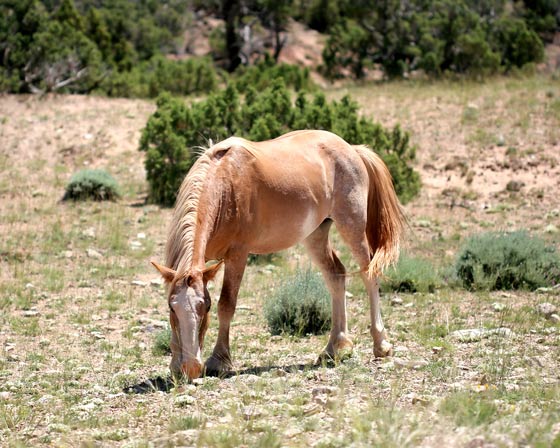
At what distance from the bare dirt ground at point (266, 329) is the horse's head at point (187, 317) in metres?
0.18

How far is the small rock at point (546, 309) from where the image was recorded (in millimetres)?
8217

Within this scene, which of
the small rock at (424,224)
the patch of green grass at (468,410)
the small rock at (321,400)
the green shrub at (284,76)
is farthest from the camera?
the green shrub at (284,76)

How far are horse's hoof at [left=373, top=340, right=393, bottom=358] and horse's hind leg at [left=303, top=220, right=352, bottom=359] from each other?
0.90ft

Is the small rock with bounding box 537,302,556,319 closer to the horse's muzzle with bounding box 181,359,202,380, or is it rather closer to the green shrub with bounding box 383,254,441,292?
the green shrub with bounding box 383,254,441,292

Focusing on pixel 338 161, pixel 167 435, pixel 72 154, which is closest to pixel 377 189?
pixel 338 161

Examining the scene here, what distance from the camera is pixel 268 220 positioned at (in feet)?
23.0

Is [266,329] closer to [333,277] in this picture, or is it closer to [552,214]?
[333,277]

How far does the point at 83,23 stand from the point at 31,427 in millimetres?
24340

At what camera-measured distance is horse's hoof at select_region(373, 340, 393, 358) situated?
709 cm

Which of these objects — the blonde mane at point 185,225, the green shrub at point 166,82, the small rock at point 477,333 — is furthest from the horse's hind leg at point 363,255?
the green shrub at point 166,82

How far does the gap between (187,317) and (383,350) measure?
201 centimetres

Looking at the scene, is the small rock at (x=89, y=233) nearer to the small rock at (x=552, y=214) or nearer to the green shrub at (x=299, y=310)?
the green shrub at (x=299, y=310)

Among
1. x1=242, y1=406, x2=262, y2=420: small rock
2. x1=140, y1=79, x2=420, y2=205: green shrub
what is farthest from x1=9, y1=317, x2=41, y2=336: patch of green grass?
x1=140, y1=79, x2=420, y2=205: green shrub

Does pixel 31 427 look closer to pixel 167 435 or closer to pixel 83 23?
pixel 167 435
